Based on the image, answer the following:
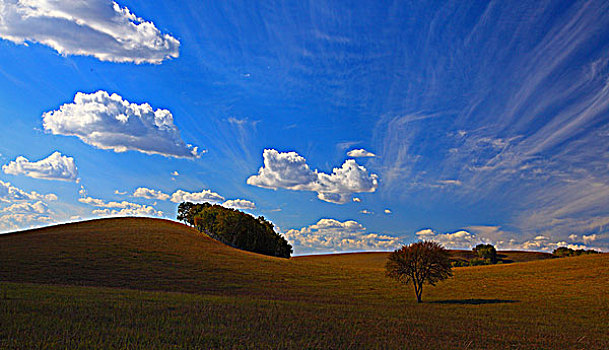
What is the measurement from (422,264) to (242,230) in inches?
2301

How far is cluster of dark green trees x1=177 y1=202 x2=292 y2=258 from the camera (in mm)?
94250

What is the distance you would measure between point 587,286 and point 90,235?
2966 inches

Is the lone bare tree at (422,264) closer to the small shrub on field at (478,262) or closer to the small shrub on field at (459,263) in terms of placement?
the small shrub on field at (459,263)

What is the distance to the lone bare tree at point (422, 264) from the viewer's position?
42250 millimetres

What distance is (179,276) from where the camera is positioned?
4916 cm

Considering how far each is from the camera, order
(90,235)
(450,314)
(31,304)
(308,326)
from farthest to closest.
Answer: (90,235), (450,314), (31,304), (308,326)

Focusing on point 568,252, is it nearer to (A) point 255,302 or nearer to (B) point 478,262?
(B) point 478,262

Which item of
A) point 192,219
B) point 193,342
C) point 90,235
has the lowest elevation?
A: point 193,342

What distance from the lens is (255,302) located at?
29312mm

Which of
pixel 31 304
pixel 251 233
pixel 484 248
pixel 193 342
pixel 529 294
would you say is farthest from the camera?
pixel 484 248

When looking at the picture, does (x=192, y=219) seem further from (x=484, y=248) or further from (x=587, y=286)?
(x=587, y=286)

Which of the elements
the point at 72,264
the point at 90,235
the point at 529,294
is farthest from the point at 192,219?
the point at 529,294

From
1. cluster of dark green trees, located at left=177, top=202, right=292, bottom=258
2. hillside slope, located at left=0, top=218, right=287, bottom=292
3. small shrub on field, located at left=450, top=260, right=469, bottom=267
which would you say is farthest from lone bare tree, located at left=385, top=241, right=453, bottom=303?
small shrub on field, located at left=450, top=260, right=469, bottom=267

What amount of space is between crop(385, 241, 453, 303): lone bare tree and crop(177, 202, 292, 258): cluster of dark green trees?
5607 cm
